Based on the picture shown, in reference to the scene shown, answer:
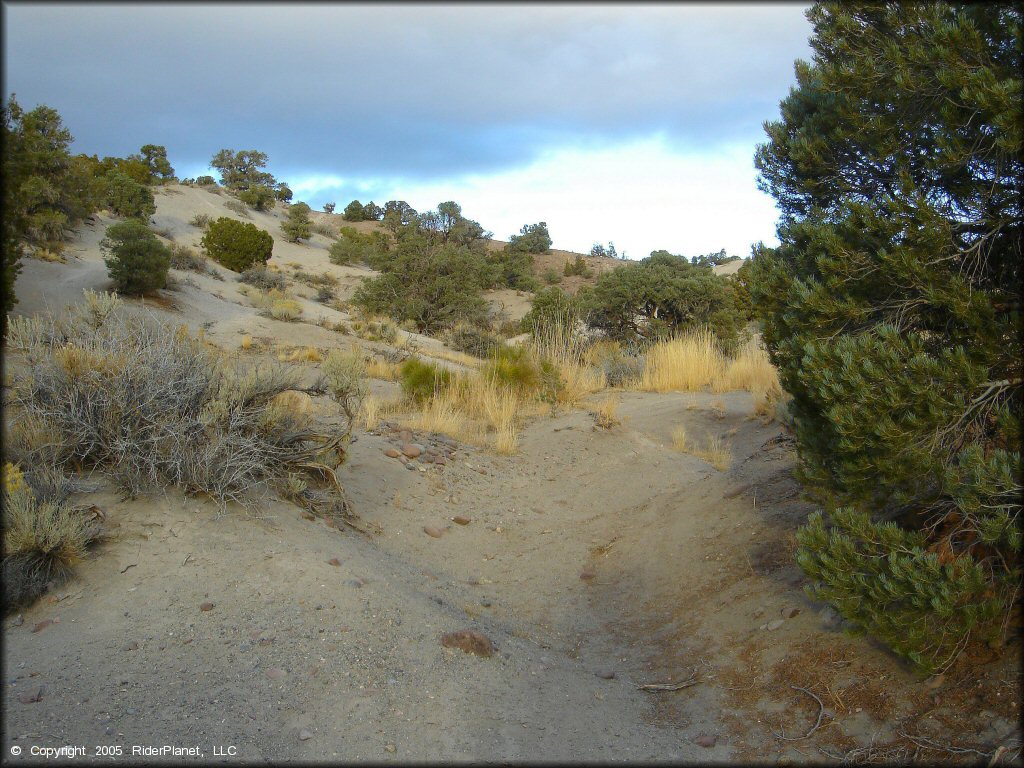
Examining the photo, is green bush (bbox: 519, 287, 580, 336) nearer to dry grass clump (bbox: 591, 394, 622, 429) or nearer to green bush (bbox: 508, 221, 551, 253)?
dry grass clump (bbox: 591, 394, 622, 429)

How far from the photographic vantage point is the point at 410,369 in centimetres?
1161

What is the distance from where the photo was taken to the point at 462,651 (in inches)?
168

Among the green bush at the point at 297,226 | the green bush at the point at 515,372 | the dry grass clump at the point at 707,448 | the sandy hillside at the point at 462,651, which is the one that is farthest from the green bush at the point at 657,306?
→ the green bush at the point at 297,226

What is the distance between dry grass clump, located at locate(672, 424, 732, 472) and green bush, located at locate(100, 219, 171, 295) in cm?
1299

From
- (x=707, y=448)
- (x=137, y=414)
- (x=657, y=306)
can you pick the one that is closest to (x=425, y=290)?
(x=657, y=306)

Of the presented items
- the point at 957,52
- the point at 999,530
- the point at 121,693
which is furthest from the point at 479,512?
the point at 957,52

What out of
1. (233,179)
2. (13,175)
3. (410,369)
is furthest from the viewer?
(233,179)

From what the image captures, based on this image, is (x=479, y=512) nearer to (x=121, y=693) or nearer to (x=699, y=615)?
(x=699, y=615)

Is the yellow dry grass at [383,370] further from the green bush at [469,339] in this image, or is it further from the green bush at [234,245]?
the green bush at [234,245]

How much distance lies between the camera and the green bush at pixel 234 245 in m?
28.8

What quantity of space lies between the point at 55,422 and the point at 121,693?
248 centimetres

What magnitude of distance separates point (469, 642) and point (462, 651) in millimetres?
78

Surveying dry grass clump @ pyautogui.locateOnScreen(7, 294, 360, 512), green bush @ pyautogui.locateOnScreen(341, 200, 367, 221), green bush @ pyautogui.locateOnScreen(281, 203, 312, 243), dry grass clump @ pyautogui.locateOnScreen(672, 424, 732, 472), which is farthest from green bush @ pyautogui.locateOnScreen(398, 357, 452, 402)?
green bush @ pyautogui.locateOnScreen(341, 200, 367, 221)

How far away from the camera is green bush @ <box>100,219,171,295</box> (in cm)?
1641
